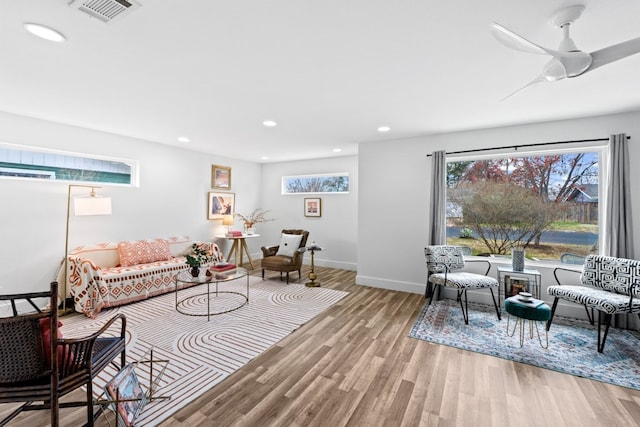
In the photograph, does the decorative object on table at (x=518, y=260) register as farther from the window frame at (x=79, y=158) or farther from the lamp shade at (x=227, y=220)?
the window frame at (x=79, y=158)

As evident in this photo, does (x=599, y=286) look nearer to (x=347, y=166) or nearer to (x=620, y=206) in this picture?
(x=620, y=206)

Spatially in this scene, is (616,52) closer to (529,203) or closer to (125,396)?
(529,203)

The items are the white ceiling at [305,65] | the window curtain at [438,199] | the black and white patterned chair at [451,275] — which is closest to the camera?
the white ceiling at [305,65]

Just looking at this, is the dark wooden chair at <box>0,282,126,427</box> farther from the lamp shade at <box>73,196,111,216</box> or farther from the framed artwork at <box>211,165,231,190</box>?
the framed artwork at <box>211,165,231,190</box>

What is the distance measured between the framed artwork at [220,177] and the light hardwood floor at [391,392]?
4.33 metres

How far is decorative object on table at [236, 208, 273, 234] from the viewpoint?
6535 mm

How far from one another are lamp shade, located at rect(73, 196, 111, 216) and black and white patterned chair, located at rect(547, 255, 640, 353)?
19.2 ft

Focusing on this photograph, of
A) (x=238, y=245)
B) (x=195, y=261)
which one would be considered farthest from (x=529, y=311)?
(x=238, y=245)

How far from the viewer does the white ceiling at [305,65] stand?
1.60m

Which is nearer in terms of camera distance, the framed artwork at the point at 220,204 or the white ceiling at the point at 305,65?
the white ceiling at the point at 305,65

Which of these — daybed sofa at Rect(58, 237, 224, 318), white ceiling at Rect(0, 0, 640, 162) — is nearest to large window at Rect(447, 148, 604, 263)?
white ceiling at Rect(0, 0, 640, 162)

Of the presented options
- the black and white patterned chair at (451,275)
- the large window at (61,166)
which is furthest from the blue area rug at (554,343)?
the large window at (61,166)

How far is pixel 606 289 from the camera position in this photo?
9.96 ft

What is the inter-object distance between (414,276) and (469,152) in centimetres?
207
